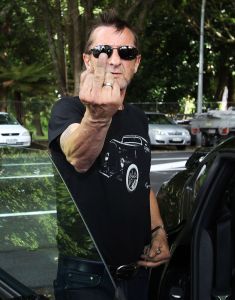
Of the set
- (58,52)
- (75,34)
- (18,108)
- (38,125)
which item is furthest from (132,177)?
(38,125)

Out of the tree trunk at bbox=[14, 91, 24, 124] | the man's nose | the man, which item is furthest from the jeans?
the tree trunk at bbox=[14, 91, 24, 124]

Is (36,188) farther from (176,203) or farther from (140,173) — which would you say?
(176,203)

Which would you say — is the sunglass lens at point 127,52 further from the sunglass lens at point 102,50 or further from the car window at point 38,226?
the car window at point 38,226

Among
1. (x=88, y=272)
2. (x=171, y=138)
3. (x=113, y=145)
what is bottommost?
(x=171, y=138)

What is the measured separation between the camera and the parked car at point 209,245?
2.40 meters

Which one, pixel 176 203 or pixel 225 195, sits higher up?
pixel 225 195

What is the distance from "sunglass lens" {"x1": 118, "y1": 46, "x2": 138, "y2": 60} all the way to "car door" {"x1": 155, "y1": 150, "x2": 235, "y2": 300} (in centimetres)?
60

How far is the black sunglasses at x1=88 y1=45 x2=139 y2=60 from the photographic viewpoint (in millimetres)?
2041

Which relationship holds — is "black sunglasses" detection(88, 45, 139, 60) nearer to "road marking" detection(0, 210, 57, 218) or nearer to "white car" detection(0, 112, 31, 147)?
"road marking" detection(0, 210, 57, 218)

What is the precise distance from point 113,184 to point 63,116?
0.30 m

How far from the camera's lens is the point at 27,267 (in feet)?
5.96

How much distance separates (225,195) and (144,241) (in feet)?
1.59

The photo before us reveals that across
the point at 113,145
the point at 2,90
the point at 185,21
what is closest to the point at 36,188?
the point at 113,145

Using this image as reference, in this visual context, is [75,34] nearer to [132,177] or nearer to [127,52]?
[127,52]
